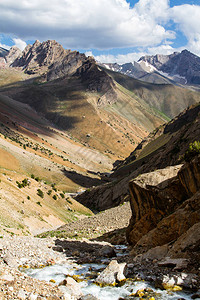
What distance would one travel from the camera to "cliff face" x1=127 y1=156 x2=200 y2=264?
648 inches

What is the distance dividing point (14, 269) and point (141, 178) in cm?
1094

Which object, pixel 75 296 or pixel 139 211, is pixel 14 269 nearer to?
pixel 75 296

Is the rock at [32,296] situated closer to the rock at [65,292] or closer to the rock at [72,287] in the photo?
the rock at [65,292]

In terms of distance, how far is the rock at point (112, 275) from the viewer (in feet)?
47.8

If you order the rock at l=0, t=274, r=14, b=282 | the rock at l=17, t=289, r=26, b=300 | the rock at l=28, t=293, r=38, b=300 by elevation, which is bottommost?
the rock at l=0, t=274, r=14, b=282

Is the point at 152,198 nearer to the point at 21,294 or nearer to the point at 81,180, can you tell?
the point at 21,294

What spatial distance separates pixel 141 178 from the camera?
22.6 meters

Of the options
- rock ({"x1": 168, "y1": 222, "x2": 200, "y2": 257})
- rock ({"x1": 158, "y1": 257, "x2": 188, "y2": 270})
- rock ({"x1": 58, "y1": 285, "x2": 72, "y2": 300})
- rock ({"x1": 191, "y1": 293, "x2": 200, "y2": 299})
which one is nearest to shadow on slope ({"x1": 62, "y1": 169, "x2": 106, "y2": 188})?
rock ({"x1": 168, "y1": 222, "x2": 200, "y2": 257})

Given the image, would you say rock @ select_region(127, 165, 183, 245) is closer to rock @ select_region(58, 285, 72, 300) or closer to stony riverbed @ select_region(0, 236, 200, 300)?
stony riverbed @ select_region(0, 236, 200, 300)

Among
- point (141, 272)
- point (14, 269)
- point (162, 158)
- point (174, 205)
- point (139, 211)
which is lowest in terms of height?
point (14, 269)

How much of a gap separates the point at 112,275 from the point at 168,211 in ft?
25.4

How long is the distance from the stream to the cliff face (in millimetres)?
2750

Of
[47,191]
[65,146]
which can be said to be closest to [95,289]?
[47,191]

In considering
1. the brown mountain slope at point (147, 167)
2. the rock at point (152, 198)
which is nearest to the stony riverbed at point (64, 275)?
the rock at point (152, 198)
